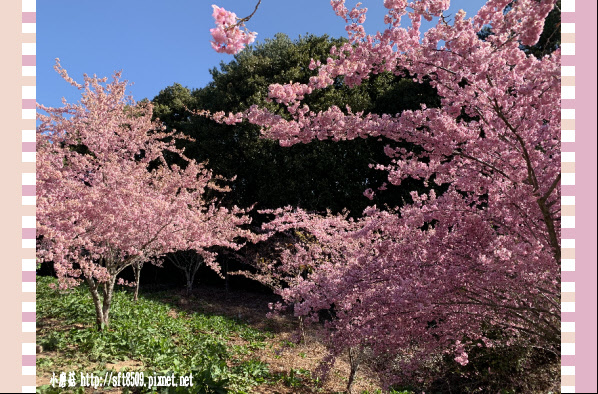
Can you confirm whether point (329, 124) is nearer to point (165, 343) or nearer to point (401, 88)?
point (165, 343)

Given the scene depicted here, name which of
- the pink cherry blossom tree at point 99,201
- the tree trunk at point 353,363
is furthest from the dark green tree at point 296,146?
the tree trunk at point 353,363

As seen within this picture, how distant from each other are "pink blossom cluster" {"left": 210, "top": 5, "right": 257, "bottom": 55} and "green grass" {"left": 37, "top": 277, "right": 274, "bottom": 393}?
3.90 m

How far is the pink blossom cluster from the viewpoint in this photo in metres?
3.02

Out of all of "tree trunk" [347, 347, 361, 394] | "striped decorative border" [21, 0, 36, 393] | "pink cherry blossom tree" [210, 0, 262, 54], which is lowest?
"tree trunk" [347, 347, 361, 394]

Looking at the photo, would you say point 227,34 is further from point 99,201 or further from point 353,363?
point 353,363

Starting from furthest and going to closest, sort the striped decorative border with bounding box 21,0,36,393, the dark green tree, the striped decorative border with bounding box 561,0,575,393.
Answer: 1. the dark green tree
2. the striped decorative border with bounding box 21,0,36,393
3. the striped decorative border with bounding box 561,0,575,393

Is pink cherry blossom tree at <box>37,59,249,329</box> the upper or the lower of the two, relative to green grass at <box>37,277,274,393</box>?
upper

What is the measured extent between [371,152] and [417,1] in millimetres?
12078

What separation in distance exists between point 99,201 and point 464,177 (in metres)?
6.09

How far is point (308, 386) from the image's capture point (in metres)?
6.88

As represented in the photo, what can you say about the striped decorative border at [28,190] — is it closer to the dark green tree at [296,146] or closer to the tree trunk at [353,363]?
the tree trunk at [353,363]

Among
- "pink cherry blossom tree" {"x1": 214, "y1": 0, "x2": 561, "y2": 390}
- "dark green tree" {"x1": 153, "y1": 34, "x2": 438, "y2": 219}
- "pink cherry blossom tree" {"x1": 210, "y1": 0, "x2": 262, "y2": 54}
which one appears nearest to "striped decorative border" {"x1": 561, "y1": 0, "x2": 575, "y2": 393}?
"pink cherry blossom tree" {"x1": 214, "y1": 0, "x2": 561, "y2": 390}

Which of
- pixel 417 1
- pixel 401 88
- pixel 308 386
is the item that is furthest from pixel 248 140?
pixel 417 1

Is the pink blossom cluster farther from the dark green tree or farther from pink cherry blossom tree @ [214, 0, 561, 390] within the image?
the dark green tree
